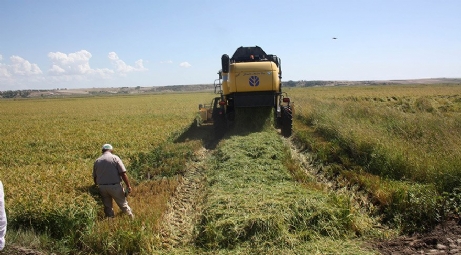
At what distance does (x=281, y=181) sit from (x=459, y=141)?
4225 mm

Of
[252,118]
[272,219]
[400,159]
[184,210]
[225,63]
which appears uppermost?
[225,63]

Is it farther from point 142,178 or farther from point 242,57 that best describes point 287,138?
point 142,178

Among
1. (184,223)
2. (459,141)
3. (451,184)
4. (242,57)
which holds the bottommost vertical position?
(184,223)

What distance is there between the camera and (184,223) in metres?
5.80

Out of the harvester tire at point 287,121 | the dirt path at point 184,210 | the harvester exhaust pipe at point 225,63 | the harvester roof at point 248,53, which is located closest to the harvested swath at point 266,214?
the dirt path at point 184,210

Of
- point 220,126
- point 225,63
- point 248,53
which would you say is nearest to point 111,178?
point 225,63

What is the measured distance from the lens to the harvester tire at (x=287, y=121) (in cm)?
1339

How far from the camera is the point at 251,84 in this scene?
488 inches

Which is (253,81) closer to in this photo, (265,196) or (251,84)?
(251,84)

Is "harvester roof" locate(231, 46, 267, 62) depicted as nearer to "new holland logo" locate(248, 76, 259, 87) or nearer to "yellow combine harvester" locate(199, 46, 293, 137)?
"yellow combine harvester" locate(199, 46, 293, 137)

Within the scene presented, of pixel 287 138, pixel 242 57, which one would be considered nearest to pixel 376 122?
pixel 287 138

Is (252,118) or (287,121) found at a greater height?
(252,118)

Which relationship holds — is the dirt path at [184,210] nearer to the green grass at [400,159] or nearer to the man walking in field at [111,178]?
the man walking in field at [111,178]

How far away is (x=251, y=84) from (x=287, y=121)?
2.27m
